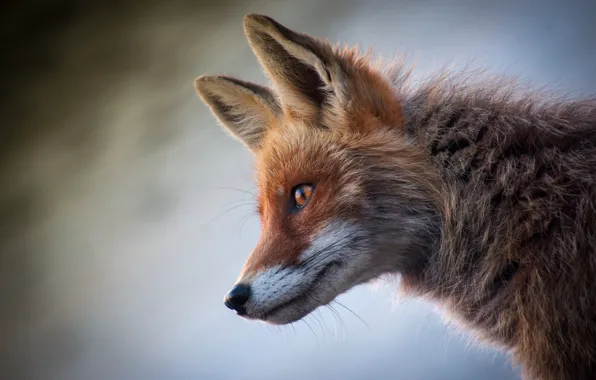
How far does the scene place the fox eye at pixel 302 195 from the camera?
1211 mm

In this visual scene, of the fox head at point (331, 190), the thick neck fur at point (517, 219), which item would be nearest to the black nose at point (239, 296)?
the fox head at point (331, 190)

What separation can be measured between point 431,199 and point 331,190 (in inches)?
7.9

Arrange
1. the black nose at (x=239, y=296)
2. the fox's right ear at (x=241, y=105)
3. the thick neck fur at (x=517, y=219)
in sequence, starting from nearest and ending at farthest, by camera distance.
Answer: the thick neck fur at (x=517, y=219), the black nose at (x=239, y=296), the fox's right ear at (x=241, y=105)

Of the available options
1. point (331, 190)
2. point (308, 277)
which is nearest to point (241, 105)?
point (331, 190)

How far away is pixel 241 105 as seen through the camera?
4.85 feet

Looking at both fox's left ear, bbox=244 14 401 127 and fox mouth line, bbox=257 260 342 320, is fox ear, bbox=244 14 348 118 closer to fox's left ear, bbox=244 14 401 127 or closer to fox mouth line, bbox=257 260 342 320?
fox's left ear, bbox=244 14 401 127

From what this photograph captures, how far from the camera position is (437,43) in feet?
5.93

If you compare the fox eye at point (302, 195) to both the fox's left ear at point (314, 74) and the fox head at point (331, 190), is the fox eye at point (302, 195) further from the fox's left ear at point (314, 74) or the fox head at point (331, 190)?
the fox's left ear at point (314, 74)

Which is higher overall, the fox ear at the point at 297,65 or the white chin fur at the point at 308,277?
the fox ear at the point at 297,65

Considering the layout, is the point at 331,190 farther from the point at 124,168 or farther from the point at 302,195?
the point at 124,168

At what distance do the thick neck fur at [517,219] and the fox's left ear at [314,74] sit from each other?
8cm

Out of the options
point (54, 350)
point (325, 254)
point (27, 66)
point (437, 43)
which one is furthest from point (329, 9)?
point (54, 350)

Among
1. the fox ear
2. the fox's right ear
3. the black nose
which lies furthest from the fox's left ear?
the black nose

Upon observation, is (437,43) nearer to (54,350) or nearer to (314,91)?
(314,91)
